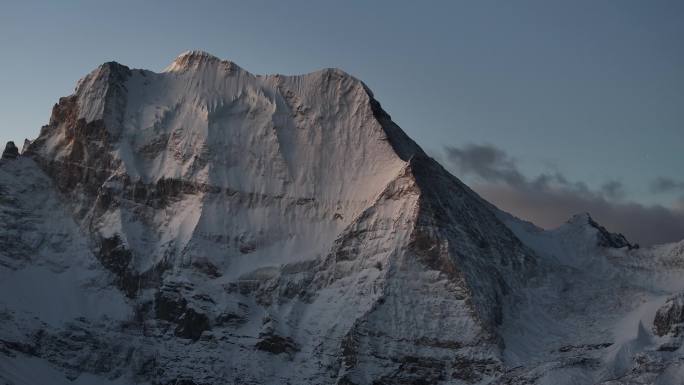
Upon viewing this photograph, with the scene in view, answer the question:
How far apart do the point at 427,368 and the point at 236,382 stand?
27629 mm

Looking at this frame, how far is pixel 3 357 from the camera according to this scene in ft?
651

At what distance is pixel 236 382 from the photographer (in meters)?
199

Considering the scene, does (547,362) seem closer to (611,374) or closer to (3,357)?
(611,374)

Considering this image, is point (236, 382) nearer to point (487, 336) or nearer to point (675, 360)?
point (487, 336)

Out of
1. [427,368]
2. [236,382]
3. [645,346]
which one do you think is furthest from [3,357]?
[645,346]

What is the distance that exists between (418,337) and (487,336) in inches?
387

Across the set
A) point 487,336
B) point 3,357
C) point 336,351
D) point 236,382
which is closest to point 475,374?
point 487,336

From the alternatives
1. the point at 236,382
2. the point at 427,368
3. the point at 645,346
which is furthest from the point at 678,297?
the point at 236,382

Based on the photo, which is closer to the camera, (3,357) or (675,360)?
(675,360)

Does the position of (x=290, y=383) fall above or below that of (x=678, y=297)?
below

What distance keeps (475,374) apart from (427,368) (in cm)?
697

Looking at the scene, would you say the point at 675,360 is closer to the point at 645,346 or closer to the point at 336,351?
the point at 645,346

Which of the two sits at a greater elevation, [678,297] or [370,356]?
[678,297]

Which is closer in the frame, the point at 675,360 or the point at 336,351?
the point at 675,360
